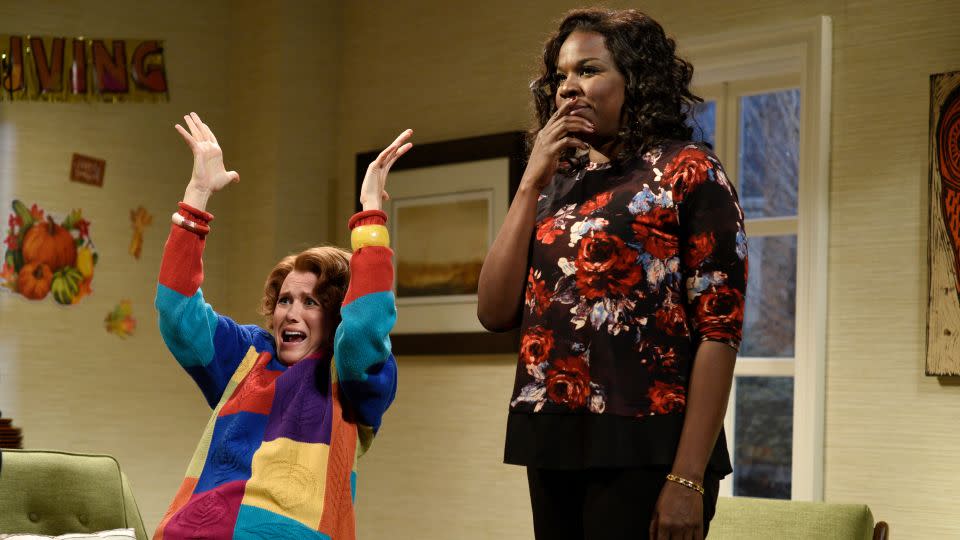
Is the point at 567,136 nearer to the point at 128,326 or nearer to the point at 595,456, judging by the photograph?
the point at 595,456

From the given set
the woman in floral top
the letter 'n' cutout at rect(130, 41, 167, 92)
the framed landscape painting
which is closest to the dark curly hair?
the woman in floral top

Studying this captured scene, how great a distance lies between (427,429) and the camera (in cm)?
408

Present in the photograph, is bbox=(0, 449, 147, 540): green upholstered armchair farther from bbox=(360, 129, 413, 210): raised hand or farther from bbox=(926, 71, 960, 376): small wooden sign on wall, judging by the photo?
bbox=(926, 71, 960, 376): small wooden sign on wall

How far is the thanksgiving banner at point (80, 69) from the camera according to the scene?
13.1 feet

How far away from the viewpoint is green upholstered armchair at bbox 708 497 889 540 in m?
2.76

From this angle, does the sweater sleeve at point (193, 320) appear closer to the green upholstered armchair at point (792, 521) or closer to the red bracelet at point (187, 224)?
the red bracelet at point (187, 224)

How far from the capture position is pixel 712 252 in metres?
1.46

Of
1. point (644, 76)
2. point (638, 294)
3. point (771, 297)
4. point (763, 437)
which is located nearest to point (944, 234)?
point (771, 297)

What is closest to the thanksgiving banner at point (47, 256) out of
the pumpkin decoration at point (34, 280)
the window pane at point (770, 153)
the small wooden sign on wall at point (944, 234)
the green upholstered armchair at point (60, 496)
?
the pumpkin decoration at point (34, 280)

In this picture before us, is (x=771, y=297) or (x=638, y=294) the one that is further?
(x=771, y=297)

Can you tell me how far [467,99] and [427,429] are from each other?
1.17 metres

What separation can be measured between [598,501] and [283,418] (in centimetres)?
74

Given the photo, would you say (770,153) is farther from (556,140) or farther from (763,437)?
(556,140)

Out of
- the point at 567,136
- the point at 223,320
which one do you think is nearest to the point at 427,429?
the point at 223,320
